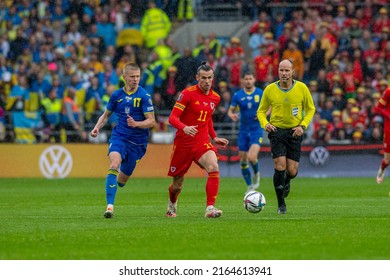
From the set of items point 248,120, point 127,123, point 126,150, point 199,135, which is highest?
point 127,123

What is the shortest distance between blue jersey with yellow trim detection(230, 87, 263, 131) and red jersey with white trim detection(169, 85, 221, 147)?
23.4 ft

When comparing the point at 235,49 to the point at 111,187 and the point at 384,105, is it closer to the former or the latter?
the point at 384,105

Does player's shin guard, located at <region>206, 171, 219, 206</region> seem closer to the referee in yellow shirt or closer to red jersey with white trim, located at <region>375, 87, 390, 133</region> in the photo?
the referee in yellow shirt

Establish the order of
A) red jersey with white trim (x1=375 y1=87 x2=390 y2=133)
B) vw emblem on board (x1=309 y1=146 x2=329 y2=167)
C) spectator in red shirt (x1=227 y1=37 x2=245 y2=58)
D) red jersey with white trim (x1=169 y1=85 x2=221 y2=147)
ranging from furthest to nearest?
spectator in red shirt (x1=227 y1=37 x2=245 y2=58), vw emblem on board (x1=309 y1=146 x2=329 y2=167), red jersey with white trim (x1=375 y1=87 x2=390 y2=133), red jersey with white trim (x1=169 y1=85 x2=221 y2=147)

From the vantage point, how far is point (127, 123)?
16828 millimetres

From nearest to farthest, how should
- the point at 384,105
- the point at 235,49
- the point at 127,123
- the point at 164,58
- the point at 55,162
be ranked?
the point at 127,123, the point at 384,105, the point at 55,162, the point at 164,58, the point at 235,49

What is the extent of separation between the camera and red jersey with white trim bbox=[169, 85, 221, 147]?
1628 cm

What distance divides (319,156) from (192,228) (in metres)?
17.1

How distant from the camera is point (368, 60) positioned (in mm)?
33500

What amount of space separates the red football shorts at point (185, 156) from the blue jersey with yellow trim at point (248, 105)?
7249mm

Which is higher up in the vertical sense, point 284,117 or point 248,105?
point 284,117

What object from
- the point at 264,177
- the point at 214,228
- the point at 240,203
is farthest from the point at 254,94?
the point at 214,228

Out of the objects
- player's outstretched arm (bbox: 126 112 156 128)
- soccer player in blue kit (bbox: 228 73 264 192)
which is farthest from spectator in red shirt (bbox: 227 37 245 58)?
player's outstretched arm (bbox: 126 112 156 128)

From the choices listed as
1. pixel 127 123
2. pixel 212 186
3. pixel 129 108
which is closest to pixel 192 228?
pixel 212 186
